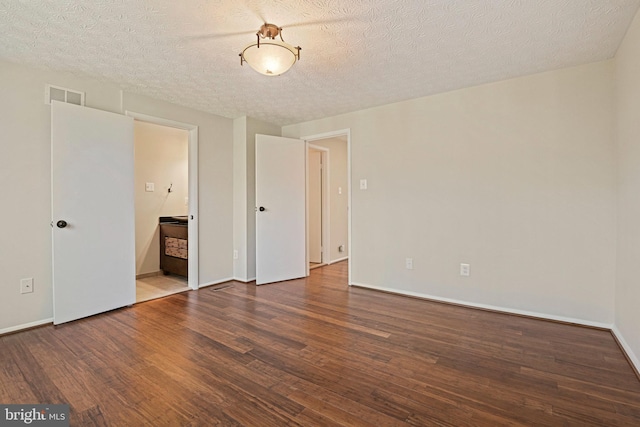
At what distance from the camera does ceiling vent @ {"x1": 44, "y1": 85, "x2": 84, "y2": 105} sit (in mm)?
2654

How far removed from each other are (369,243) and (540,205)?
5.81 ft

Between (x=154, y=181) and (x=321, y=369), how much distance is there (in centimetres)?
390

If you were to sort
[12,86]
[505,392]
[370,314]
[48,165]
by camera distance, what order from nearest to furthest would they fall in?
[505,392] < [12,86] < [48,165] < [370,314]

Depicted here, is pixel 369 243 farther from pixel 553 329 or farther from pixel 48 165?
pixel 48 165

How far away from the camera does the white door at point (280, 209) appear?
4.05 metres

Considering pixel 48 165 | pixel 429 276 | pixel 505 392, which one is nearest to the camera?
pixel 505 392

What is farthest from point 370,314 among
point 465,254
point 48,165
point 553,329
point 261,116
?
point 48,165

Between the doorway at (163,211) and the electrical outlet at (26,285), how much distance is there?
127cm

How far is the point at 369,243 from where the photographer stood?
3783mm

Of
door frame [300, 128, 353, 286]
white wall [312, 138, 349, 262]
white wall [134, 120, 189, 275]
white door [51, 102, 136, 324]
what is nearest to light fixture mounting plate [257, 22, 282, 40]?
white door [51, 102, 136, 324]

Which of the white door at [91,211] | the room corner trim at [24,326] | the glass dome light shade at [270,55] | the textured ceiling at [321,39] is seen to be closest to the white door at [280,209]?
the textured ceiling at [321,39]

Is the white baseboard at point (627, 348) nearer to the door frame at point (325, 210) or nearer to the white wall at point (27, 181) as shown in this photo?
the door frame at point (325, 210)

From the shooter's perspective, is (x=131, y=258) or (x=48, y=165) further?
(x=131, y=258)

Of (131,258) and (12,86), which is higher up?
(12,86)
